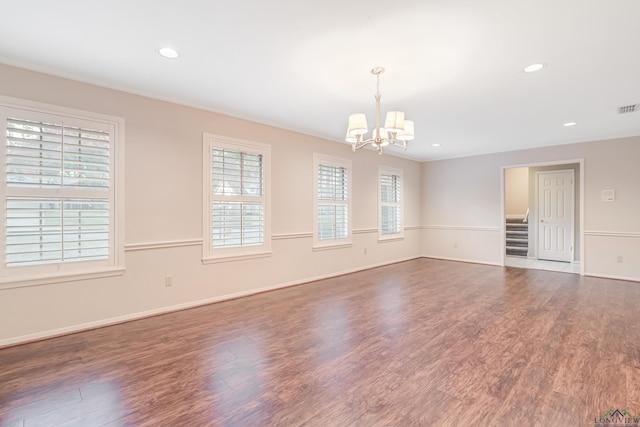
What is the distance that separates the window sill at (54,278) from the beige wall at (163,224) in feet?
0.14

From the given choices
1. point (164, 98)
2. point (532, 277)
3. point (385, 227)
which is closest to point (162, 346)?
point (164, 98)

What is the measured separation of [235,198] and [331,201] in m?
1.91

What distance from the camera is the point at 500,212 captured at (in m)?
6.68

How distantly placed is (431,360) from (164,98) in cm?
386

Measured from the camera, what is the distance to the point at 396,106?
387cm

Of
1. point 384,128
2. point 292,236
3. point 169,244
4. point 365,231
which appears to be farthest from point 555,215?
point 169,244

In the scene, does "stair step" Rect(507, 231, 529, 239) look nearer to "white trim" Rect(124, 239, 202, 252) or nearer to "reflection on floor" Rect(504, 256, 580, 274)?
"reflection on floor" Rect(504, 256, 580, 274)

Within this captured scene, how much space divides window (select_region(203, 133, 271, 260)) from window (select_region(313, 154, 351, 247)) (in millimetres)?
1062

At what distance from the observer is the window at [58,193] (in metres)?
2.76

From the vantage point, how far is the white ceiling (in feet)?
6.68

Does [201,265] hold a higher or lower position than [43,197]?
lower

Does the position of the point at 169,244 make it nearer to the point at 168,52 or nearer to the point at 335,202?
the point at 168,52

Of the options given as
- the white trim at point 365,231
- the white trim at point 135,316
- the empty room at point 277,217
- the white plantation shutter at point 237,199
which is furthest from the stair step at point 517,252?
the white plantation shutter at point 237,199

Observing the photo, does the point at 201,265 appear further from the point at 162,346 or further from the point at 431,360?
the point at 431,360
